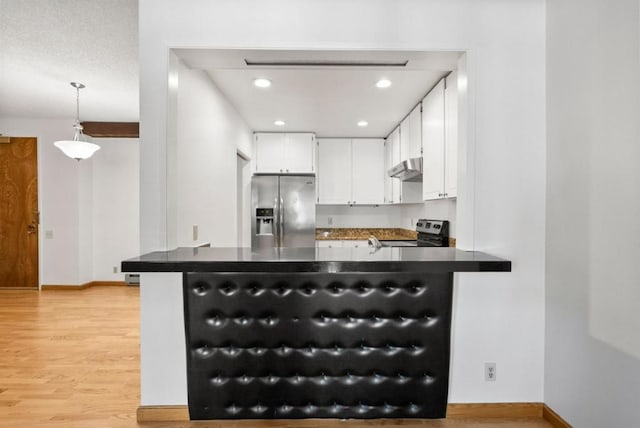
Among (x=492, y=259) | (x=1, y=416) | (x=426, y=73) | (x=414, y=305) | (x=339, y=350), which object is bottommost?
(x=1, y=416)

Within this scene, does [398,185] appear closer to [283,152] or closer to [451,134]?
[283,152]

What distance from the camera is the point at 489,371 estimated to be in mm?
2072

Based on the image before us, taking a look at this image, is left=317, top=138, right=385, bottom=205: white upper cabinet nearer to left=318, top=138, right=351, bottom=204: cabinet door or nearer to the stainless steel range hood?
left=318, top=138, right=351, bottom=204: cabinet door

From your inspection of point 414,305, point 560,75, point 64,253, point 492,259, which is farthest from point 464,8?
point 64,253

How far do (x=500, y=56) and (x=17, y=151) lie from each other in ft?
21.3

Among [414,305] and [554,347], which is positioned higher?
[414,305]

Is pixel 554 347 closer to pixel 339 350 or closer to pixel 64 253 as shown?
pixel 339 350

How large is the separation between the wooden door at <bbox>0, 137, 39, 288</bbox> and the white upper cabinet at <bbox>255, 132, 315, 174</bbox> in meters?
3.47

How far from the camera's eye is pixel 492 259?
1.64 meters

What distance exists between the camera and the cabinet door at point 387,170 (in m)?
4.95

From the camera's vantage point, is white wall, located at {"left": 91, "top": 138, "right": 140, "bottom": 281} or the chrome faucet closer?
the chrome faucet

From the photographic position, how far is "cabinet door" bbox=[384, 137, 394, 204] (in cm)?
495

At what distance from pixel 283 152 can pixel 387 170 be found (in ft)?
5.16

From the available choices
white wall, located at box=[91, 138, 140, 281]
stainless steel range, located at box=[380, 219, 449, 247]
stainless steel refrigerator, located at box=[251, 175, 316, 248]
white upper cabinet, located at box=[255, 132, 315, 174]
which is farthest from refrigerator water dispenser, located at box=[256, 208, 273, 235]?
white wall, located at box=[91, 138, 140, 281]
